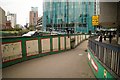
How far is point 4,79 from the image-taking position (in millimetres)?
8719

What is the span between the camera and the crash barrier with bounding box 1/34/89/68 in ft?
38.8

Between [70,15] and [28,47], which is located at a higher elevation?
[70,15]

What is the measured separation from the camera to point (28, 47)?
14.5m

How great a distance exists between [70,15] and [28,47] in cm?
9856

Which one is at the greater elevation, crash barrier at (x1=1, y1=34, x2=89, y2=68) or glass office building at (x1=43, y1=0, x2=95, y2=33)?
glass office building at (x1=43, y1=0, x2=95, y2=33)

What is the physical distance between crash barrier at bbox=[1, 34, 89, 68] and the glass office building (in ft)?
252

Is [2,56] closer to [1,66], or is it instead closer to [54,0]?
[1,66]

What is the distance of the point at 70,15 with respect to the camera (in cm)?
11144

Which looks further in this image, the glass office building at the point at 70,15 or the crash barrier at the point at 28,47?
the glass office building at the point at 70,15

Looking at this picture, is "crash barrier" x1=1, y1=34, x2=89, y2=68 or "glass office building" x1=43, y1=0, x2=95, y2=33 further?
"glass office building" x1=43, y1=0, x2=95, y2=33

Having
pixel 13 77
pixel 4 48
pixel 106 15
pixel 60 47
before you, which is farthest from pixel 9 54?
pixel 106 15

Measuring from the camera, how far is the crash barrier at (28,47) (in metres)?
11.8

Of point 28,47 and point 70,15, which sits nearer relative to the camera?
point 28,47

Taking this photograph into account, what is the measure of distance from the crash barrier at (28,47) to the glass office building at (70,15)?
76.7 meters
